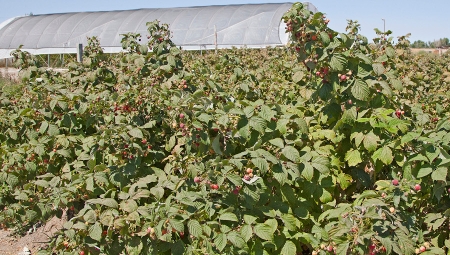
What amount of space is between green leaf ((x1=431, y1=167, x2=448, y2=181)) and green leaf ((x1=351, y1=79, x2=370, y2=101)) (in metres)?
0.68

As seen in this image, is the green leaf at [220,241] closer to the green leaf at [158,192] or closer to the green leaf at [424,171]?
the green leaf at [158,192]

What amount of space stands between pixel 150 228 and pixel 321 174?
1049 millimetres

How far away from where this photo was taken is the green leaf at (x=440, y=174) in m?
2.19

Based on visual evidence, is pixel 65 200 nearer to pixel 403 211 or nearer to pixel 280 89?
pixel 403 211

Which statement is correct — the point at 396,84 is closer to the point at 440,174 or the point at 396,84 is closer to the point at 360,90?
the point at 360,90

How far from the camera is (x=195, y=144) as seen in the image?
2721 millimetres

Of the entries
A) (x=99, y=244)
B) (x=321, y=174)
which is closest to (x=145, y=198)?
(x=99, y=244)

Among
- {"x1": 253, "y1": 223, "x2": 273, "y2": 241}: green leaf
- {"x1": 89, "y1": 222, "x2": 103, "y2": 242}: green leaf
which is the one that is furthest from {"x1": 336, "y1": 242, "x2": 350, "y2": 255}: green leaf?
{"x1": 89, "y1": 222, "x2": 103, "y2": 242}: green leaf

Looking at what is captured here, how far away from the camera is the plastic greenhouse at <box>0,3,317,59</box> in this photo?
2055cm

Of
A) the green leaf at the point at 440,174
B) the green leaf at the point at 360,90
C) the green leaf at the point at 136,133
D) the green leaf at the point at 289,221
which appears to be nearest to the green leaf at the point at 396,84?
the green leaf at the point at 360,90

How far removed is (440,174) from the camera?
220 centimetres

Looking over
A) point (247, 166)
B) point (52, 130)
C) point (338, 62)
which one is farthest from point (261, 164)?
point (52, 130)

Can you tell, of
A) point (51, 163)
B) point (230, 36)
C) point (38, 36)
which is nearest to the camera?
point (51, 163)

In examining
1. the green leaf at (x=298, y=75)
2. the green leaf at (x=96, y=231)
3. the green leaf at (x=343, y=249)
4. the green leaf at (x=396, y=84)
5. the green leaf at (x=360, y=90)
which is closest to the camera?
the green leaf at (x=343, y=249)
